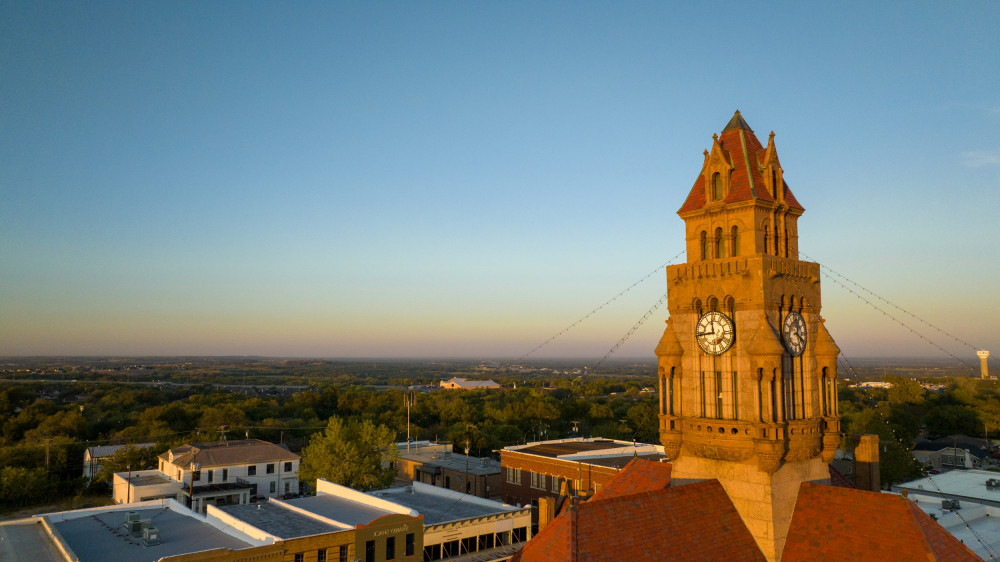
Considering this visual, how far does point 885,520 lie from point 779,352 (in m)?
6.26

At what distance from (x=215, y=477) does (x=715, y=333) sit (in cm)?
6162

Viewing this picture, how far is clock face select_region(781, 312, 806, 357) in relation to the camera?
24.9 m

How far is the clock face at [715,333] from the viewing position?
25000mm

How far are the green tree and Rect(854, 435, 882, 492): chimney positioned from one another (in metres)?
46.6

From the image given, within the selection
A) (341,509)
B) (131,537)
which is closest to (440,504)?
(341,509)

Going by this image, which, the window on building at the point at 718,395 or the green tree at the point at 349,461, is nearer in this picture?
the window on building at the point at 718,395

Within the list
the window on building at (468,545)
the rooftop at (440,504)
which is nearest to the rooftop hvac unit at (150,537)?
the rooftop at (440,504)

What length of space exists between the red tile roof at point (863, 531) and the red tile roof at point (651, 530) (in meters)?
1.84

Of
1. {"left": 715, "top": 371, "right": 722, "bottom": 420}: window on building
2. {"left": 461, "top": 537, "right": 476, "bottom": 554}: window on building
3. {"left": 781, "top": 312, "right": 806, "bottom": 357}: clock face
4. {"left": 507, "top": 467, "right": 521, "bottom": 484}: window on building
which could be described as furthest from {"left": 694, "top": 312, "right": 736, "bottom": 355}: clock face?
{"left": 507, "top": 467, "right": 521, "bottom": 484}: window on building

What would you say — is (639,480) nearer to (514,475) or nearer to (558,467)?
(558,467)

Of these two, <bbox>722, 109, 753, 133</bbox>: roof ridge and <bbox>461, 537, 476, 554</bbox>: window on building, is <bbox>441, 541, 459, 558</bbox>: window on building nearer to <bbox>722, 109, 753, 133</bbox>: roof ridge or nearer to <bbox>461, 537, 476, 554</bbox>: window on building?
<bbox>461, 537, 476, 554</bbox>: window on building

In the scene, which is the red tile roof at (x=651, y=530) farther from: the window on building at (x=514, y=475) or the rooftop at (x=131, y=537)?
the window on building at (x=514, y=475)

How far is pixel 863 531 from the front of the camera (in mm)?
20859

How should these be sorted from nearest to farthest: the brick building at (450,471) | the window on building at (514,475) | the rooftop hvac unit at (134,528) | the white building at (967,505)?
1. the rooftop hvac unit at (134,528)
2. the white building at (967,505)
3. the window on building at (514,475)
4. the brick building at (450,471)
